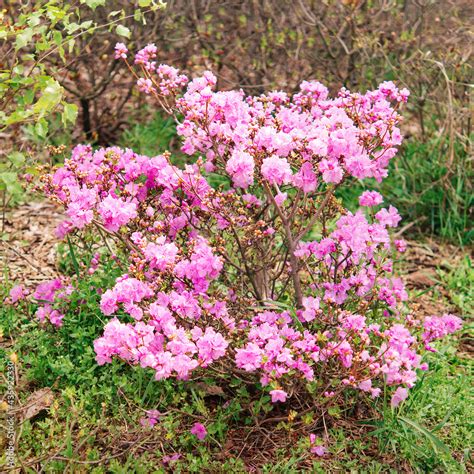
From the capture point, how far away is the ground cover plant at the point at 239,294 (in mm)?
2447

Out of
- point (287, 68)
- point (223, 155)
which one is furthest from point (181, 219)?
point (287, 68)

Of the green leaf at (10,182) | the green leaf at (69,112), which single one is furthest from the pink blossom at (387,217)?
the green leaf at (10,182)

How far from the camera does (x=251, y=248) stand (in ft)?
10.2

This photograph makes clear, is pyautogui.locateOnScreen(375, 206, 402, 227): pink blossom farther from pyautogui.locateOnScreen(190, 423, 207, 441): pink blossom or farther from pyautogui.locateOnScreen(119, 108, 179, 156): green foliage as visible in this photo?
pyautogui.locateOnScreen(119, 108, 179, 156): green foliage

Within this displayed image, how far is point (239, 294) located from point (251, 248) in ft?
0.72

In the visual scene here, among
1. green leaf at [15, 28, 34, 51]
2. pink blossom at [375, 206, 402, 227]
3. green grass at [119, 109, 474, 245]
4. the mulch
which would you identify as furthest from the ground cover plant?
green grass at [119, 109, 474, 245]

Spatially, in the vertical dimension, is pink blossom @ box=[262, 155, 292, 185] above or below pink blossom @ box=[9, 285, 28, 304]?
above

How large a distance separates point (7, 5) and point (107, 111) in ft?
3.42

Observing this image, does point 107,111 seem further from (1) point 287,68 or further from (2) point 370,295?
(2) point 370,295

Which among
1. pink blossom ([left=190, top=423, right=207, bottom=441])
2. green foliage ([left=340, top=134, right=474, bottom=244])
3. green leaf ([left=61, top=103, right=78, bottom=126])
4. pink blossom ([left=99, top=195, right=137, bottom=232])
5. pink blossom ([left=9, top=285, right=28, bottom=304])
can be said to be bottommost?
green foliage ([left=340, top=134, right=474, bottom=244])

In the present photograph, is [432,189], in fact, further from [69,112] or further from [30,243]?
[69,112]

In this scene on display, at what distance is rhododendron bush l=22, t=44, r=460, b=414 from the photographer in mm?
2424

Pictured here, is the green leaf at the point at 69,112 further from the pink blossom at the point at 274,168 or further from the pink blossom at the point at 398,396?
the pink blossom at the point at 398,396

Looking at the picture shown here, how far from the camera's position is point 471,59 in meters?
4.84
